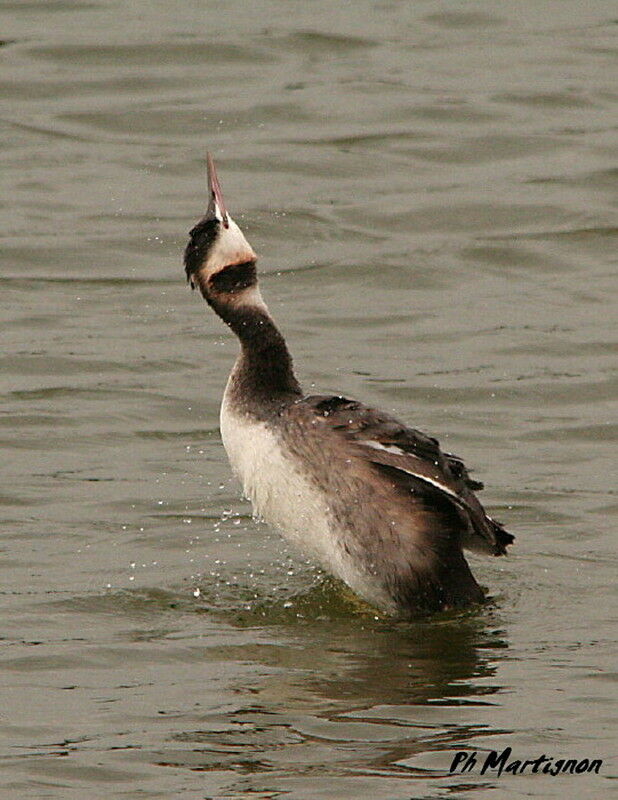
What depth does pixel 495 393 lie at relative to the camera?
11555 mm

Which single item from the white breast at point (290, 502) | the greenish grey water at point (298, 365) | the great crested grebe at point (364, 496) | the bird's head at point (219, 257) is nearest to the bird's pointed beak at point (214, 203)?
the bird's head at point (219, 257)

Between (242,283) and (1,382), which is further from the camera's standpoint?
(1,382)

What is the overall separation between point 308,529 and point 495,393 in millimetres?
3656

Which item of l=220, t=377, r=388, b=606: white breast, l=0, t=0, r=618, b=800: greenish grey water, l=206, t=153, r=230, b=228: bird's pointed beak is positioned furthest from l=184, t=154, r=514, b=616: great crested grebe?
l=206, t=153, r=230, b=228: bird's pointed beak

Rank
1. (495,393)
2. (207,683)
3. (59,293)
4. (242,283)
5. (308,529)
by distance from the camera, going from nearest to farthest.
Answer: (207,683)
(308,529)
(242,283)
(495,393)
(59,293)

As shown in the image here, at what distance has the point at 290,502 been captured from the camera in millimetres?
8070

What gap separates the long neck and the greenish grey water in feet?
2.95

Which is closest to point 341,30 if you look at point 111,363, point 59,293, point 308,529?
point 59,293

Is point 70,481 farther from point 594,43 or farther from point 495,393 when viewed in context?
point 594,43

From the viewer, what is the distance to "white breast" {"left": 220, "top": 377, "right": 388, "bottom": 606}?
8055 millimetres

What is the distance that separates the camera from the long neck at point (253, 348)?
8.38 metres

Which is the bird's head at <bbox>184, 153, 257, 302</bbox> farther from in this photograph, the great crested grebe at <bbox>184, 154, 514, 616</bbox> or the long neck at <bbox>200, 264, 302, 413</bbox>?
the great crested grebe at <bbox>184, 154, 514, 616</bbox>

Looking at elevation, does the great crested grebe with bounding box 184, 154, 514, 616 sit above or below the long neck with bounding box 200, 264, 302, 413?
below

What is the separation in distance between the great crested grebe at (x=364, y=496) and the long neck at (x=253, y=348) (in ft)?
0.10
